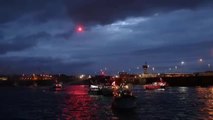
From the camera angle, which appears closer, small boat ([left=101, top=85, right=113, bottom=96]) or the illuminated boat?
the illuminated boat

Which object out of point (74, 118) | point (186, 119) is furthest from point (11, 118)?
point (186, 119)

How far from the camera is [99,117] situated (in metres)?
87.8

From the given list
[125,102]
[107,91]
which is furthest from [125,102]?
[107,91]

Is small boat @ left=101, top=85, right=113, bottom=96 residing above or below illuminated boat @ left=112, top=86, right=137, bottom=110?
above

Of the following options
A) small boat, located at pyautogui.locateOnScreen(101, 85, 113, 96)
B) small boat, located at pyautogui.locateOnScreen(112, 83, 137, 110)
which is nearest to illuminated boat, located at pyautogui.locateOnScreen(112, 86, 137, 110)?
small boat, located at pyautogui.locateOnScreen(112, 83, 137, 110)

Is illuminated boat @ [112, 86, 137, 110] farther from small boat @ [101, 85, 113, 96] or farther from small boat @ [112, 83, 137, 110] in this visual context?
small boat @ [101, 85, 113, 96]

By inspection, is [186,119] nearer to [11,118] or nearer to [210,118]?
[210,118]

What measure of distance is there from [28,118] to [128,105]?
2271 cm

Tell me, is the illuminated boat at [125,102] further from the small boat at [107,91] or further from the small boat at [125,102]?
the small boat at [107,91]

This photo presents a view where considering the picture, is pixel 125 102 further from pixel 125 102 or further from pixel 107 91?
pixel 107 91

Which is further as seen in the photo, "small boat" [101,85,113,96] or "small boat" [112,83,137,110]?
"small boat" [101,85,113,96]

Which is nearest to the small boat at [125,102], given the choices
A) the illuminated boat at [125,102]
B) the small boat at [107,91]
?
the illuminated boat at [125,102]

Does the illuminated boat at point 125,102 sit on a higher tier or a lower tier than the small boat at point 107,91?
lower

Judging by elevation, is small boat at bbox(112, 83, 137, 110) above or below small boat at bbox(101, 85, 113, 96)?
below
